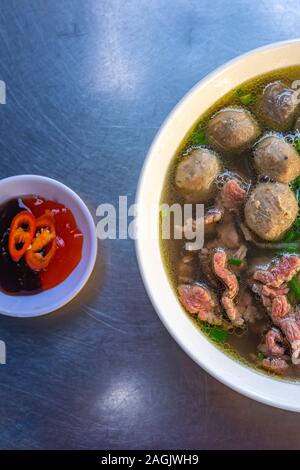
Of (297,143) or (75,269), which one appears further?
(75,269)

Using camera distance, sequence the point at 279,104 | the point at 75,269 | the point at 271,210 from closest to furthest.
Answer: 1. the point at 271,210
2. the point at 279,104
3. the point at 75,269

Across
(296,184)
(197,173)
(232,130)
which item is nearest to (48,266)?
(197,173)

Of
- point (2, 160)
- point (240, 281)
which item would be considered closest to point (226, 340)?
point (240, 281)

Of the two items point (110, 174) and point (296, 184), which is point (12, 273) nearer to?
point (110, 174)

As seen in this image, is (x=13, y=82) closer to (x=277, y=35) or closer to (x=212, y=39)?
(x=212, y=39)

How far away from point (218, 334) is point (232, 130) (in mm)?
673

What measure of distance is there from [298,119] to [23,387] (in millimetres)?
1368

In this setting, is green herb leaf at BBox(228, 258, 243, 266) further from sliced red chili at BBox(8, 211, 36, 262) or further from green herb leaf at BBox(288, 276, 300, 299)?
sliced red chili at BBox(8, 211, 36, 262)

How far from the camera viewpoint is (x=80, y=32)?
2.05 meters

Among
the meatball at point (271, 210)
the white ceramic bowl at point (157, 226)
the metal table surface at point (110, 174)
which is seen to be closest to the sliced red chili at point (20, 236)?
the metal table surface at point (110, 174)

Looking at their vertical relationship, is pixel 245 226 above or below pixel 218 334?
above

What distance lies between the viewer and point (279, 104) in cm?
178

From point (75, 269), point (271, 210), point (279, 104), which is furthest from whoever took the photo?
point (75, 269)

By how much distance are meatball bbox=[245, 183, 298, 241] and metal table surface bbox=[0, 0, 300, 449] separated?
0.47m
